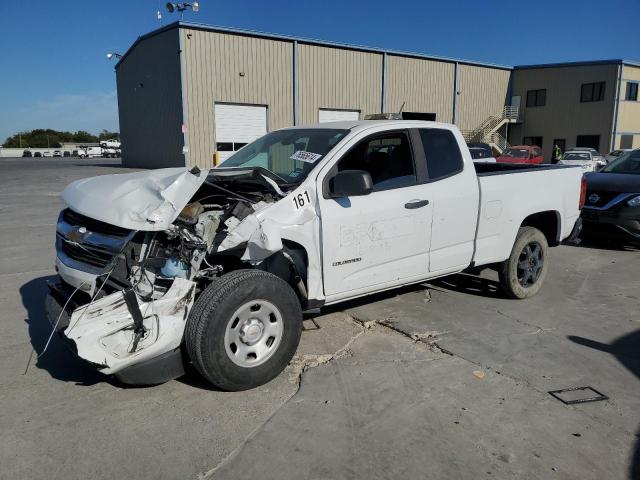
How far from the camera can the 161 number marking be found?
3.91 metres

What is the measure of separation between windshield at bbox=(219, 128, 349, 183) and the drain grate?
2.46 meters

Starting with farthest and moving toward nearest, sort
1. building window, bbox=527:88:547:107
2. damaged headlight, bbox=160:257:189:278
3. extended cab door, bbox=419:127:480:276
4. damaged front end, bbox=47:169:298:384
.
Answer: building window, bbox=527:88:547:107 → extended cab door, bbox=419:127:480:276 → damaged headlight, bbox=160:257:189:278 → damaged front end, bbox=47:169:298:384

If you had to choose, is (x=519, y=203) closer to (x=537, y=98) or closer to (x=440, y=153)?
(x=440, y=153)

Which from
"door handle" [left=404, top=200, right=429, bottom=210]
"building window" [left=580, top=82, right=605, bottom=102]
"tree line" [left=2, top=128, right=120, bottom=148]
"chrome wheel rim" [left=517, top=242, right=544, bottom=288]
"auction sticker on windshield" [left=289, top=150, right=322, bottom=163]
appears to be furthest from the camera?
"tree line" [left=2, top=128, right=120, bottom=148]

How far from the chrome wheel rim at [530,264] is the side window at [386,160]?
1.93 m

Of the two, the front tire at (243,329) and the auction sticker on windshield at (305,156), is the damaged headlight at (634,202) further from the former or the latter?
the front tire at (243,329)

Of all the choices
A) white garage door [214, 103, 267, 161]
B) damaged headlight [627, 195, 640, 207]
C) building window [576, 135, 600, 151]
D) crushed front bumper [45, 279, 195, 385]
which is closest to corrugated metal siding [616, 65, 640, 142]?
building window [576, 135, 600, 151]

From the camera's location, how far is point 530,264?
5.95 m

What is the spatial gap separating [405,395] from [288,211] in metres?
1.55

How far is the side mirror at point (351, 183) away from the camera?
393 cm

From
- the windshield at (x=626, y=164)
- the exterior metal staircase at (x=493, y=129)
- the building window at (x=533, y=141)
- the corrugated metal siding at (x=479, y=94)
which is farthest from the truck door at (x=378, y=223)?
the building window at (x=533, y=141)

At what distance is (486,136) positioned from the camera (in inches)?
1588

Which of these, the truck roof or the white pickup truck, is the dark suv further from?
the truck roof

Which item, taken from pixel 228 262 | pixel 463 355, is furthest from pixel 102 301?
pixel 463 355
